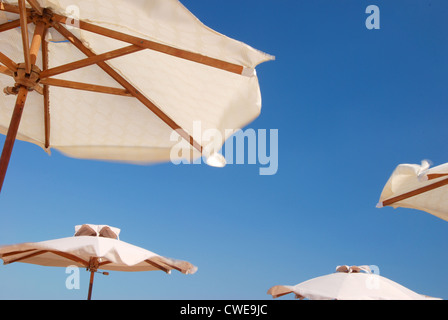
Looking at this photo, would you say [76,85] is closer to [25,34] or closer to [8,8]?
[25,34]

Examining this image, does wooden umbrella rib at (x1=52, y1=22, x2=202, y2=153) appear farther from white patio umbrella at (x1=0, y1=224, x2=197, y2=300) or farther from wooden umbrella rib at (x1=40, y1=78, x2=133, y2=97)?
white patio umbrella at (x1=0, y1=224, x2=197, y2=300)

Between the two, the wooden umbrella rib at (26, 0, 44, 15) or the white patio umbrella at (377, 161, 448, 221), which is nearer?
the wooden umbrella rib at (26, 0, 44, 15)

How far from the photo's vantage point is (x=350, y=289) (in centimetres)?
493

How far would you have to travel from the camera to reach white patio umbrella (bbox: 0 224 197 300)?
379 centimetres

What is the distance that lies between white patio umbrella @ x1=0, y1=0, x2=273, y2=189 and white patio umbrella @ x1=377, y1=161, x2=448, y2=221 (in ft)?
9.23

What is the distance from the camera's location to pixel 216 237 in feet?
76.3

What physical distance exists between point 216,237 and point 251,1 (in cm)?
1490

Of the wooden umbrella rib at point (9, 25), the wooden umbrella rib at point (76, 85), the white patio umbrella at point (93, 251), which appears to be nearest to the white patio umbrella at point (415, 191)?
the white patio umbrella at point (93, 251)

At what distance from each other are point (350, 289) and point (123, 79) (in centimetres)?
407

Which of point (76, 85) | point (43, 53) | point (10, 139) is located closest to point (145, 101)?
point (76, 85)

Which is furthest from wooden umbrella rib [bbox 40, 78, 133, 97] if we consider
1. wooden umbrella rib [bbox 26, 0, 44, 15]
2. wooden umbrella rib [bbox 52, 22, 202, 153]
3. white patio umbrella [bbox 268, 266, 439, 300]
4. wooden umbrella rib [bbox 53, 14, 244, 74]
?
white patio umbrella [bbox 268, 266, 439, 300]

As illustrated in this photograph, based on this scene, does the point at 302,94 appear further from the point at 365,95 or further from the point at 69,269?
the point at 69,269

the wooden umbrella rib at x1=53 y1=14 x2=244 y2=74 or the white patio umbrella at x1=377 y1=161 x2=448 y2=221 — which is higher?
the wooden umbrella rib at x1=53 y1=14 x2=244 y2=74

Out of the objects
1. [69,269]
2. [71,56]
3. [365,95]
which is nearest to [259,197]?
[365,95]
